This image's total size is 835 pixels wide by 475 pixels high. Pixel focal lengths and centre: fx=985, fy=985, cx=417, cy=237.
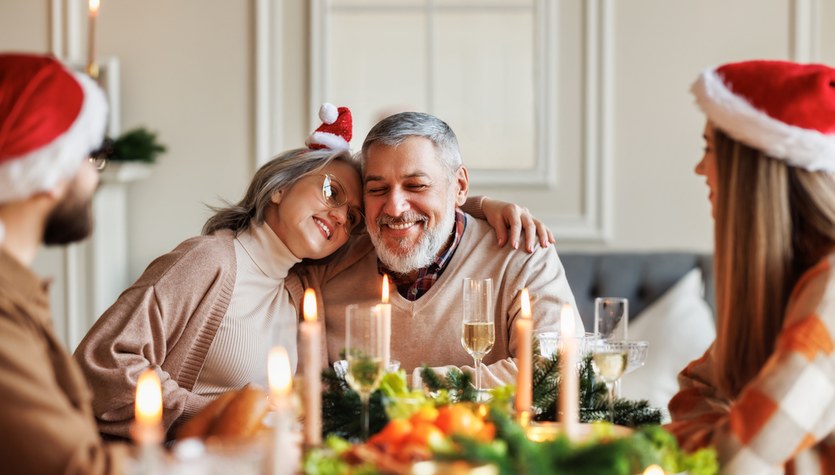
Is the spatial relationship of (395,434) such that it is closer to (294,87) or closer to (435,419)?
(435,419)

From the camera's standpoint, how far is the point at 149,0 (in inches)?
173

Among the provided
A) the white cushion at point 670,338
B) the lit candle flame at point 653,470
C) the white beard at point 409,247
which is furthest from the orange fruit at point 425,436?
the white cushion at point 670,338

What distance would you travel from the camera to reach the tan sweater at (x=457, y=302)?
2.67 metres

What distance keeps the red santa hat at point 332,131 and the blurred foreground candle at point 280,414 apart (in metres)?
1.46

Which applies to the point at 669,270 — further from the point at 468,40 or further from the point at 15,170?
the point at 15,170

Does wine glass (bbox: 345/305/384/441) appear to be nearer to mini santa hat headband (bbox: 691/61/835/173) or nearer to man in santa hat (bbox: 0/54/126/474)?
man in santa hat (bbox: 0/54/126/474)

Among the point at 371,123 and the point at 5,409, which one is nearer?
the point at 5,409

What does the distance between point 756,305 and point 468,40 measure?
9.45 ft

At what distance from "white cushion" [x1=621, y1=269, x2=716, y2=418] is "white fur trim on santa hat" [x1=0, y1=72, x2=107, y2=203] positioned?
2.43 metres

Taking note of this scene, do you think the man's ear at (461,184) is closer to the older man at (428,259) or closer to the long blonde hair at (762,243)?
the older man at (428,259)

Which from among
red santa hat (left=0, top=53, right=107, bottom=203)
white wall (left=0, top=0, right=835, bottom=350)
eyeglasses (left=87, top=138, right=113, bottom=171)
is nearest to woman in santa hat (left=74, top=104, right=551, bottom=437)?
eyeglasses (left=87, top=138, right=113, bottom=171)

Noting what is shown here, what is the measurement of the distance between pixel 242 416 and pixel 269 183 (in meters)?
1.18

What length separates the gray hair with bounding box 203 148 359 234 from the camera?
2.74m

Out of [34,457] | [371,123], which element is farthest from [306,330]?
[371,123]
